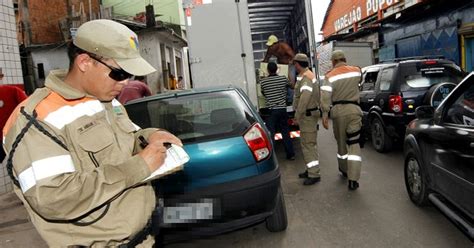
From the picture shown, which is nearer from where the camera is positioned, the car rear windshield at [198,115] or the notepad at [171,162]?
the notepad at [171,162]

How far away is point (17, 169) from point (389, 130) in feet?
20.6

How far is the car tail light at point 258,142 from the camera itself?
137 inches

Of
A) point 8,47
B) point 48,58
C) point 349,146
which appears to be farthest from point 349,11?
point 8,47

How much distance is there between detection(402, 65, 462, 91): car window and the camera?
632 centimetres

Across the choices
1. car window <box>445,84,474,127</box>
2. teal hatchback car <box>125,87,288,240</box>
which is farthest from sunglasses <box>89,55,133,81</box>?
car window <box>445,84,474,127</box>

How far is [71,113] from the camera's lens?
152cm

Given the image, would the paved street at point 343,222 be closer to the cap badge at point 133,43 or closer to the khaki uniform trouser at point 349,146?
the khaki uniform trouser at point 349,146

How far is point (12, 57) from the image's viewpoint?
6.82 metres

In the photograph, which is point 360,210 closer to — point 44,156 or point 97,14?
point 44,156

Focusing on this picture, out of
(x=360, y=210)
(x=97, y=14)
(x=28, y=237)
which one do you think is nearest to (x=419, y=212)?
(x=360, y=210)

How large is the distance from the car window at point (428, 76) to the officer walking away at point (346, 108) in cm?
154

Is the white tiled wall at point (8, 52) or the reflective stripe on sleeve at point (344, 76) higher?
the white tiled wall at point (8, 52)

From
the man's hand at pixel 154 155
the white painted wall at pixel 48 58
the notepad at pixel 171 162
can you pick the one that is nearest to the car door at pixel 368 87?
the notepad at pixel 171 162

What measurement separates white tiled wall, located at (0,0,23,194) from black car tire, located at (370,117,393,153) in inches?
255
